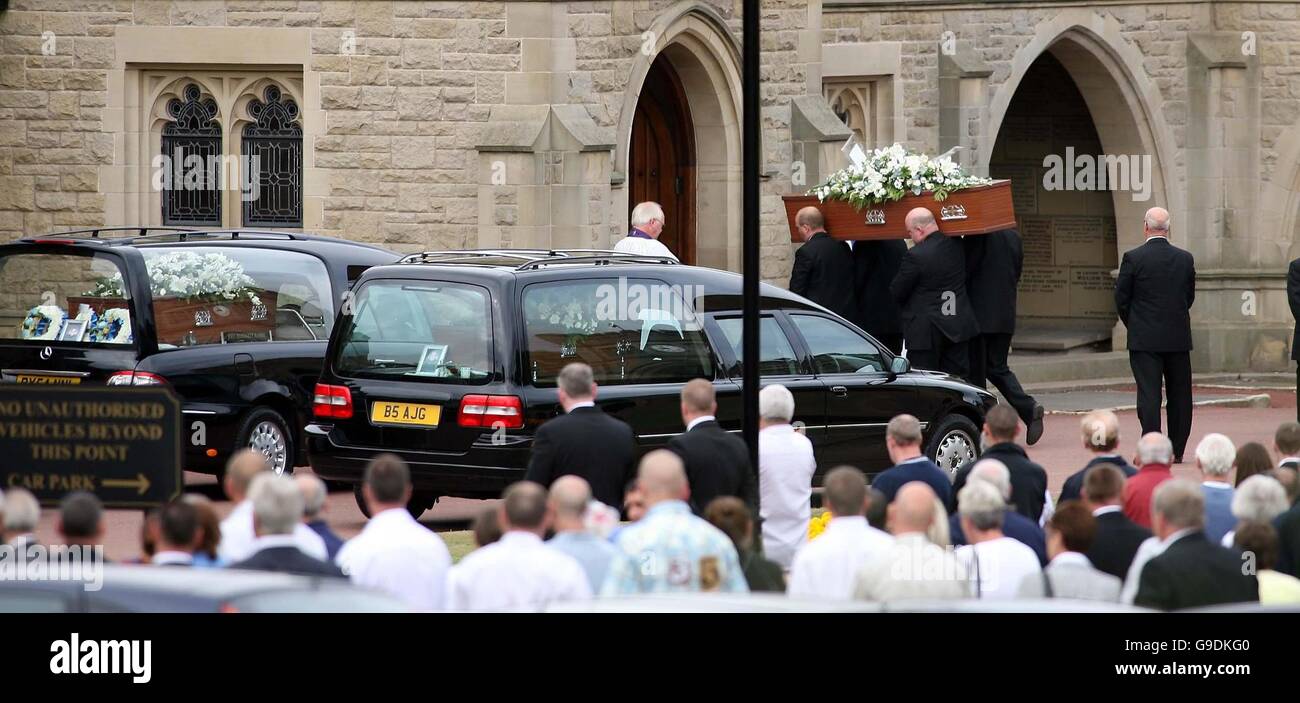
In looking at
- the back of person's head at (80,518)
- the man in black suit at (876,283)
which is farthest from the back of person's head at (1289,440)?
the man in black suit at (876,283)

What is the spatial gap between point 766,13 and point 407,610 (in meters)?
14.9

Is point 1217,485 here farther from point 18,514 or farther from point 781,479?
point 18,514

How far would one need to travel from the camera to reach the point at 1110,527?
7.81 m

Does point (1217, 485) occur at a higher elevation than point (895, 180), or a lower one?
lower

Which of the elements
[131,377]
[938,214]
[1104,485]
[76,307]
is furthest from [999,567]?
[938,214]

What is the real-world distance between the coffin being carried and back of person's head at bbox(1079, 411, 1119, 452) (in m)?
6.21

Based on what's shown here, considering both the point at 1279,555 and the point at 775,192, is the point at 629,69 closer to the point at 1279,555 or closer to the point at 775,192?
the point at 775,192

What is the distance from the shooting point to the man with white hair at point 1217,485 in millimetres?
8336

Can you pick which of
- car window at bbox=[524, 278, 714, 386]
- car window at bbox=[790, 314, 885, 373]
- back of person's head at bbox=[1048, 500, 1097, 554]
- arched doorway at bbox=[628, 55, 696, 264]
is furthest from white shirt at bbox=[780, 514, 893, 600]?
arched doorway at bbox=[628, 55, 696, 264]

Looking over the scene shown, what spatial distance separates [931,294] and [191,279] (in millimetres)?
5401

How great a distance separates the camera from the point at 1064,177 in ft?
83.1

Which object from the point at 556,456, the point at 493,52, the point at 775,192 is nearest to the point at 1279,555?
the point at 556,456
